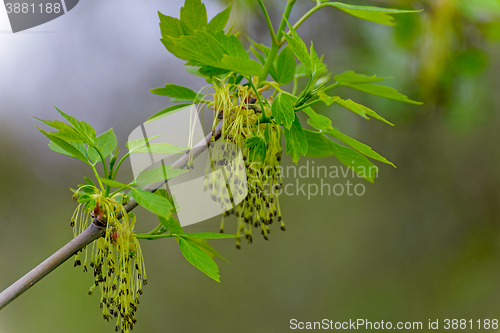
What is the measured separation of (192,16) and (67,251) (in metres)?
0.20

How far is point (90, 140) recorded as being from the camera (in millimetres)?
211

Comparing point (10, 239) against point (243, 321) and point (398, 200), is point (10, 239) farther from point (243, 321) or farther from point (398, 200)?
point (398, 200)

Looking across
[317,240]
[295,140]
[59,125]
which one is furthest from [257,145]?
[317,240]

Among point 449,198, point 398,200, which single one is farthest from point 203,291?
point 449,198

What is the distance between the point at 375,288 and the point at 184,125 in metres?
1.15

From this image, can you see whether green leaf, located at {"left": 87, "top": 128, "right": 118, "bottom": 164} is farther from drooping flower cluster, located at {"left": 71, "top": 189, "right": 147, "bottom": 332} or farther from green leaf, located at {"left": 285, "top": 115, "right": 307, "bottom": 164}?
green leaf, located at {"left": 285, "top": 115, "right": 307, "bottom": 164}

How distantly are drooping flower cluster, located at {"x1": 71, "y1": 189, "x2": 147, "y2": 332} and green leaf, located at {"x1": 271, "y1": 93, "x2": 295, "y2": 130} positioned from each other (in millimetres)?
138

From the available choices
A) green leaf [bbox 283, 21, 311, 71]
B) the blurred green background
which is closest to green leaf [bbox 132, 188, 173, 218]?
green leaf [bbox 283, 21, 311, 71]

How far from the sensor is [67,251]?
0.69ft

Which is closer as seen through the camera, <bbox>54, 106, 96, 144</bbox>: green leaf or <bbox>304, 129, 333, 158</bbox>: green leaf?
<bbox>54, 106, 96, 144</bbox>: green leaf

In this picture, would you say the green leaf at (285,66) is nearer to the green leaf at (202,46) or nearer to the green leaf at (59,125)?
the green leaf at (202,46)

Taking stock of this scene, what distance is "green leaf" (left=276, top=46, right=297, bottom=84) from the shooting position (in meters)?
0.23

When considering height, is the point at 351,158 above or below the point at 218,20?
below

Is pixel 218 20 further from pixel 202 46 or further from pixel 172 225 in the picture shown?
pixel 172 225
